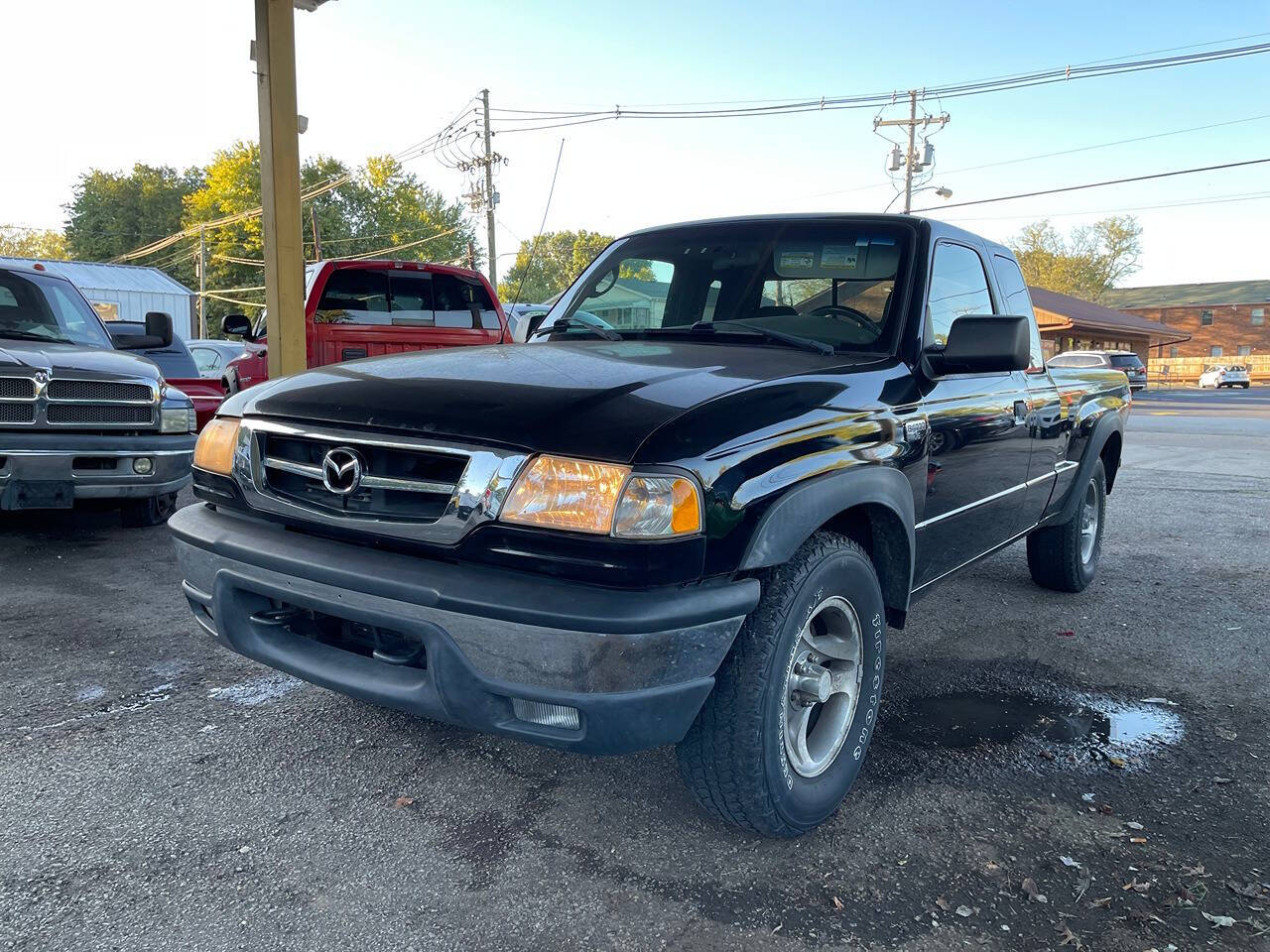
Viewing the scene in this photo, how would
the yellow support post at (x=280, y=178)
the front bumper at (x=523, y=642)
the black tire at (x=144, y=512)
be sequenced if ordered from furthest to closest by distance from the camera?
the yellow support post at (x=280, y=178) < the black tire at (x=144, y=512) < the front bumper at (x=523, y=642)

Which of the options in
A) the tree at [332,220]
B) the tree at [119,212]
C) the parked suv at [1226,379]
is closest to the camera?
the parked suv at [1226,379]

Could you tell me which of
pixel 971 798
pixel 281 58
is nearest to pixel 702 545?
pixel 971 798

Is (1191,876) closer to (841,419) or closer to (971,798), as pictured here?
(971,798)

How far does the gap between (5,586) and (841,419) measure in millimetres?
4418

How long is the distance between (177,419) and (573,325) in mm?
3161

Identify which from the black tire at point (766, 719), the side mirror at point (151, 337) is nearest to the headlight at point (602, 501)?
the black tire at point (766, 719)

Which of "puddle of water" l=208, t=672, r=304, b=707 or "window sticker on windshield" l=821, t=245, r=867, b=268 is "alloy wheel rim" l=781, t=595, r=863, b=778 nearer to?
"window sticker on windshield" l=821, t=245, r=867, b=268

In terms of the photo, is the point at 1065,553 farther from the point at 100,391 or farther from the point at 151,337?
the point at 151,337

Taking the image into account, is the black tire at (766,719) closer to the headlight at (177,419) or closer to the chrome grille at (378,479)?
the chrome grille at (378,479)

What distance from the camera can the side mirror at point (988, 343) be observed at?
285 cm

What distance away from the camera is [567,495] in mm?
1955

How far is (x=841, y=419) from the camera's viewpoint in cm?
242

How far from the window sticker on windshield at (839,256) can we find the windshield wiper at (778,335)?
0.37 metres

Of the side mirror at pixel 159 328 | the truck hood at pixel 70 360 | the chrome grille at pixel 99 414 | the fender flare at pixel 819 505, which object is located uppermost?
the side mirror at pixel 159 328
